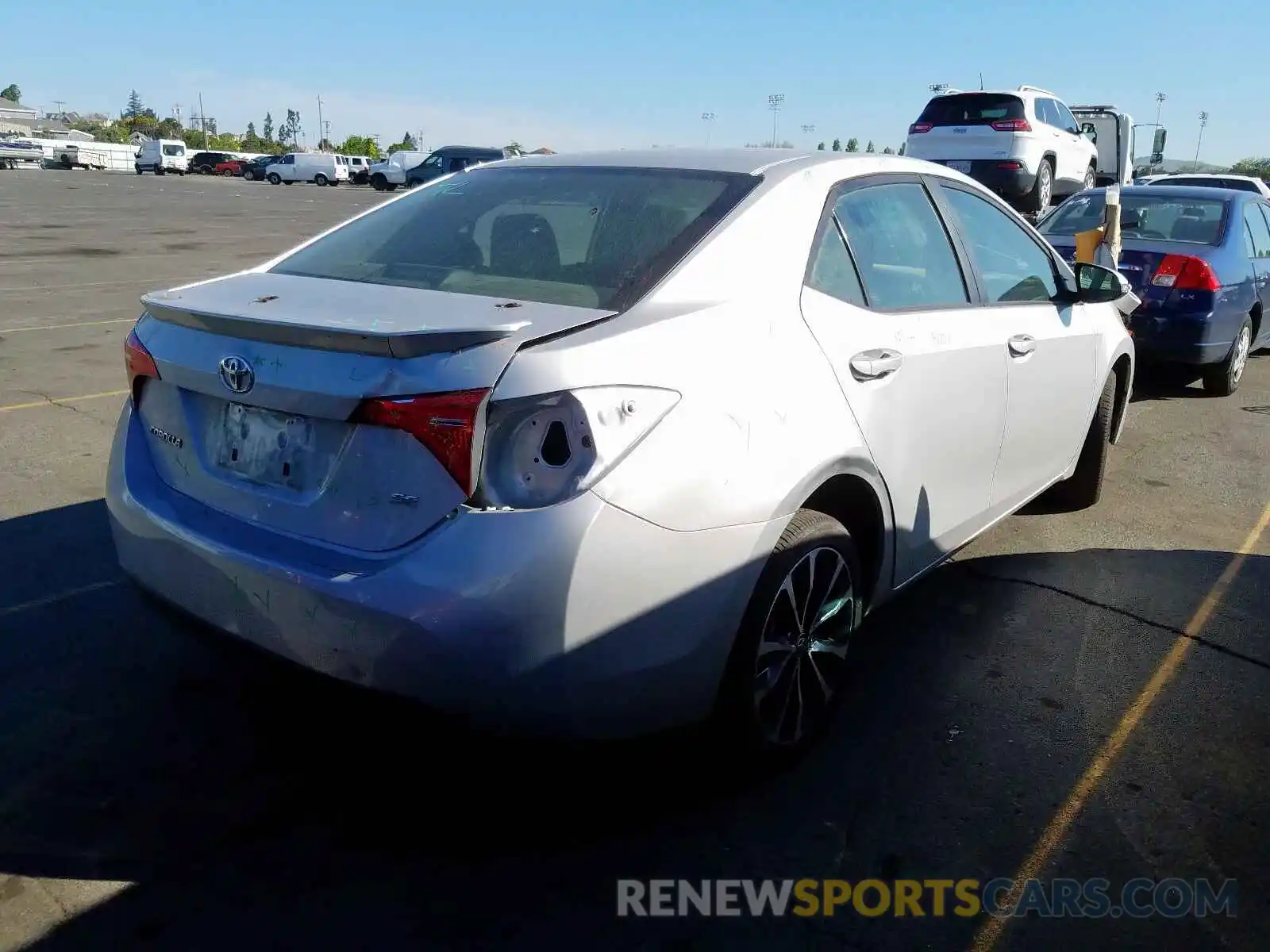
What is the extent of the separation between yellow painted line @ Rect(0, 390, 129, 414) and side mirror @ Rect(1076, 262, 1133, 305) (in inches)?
228

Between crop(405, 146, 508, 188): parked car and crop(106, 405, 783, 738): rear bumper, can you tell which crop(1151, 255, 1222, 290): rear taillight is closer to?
crop(106, 405, 783, 738): rear bumper

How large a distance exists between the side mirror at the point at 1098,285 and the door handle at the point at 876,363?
1714 millimetres

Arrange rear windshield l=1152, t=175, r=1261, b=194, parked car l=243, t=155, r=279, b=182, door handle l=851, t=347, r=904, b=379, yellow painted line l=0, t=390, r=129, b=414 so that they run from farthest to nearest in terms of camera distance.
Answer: parked car l=243, t=155, r=279, b=182 < rear windshield l=1152, t=175, r=1261, b=194 < yellow painted line l=0, t=390, r=129, b=414 < door handle l=851, t=347, r=904, b=379

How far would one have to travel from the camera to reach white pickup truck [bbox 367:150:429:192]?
182ft

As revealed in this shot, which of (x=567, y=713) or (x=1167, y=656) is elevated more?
(x=567, y=713)

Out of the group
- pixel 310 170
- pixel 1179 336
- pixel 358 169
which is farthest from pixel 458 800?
pixel 310 170

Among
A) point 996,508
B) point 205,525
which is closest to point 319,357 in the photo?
point 205,525

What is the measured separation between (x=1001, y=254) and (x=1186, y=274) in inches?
178

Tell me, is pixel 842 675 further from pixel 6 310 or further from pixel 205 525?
pixel 6 310

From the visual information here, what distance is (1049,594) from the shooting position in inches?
174

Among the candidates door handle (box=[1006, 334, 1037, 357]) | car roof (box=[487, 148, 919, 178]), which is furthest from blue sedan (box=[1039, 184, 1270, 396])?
car roof (box=[487, 148, 919, 178])

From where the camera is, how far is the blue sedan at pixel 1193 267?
7.96m

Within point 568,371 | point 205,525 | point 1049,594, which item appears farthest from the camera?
point 1049,594

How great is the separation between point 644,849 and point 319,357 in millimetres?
1390
